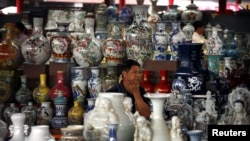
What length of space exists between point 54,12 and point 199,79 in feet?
11.1

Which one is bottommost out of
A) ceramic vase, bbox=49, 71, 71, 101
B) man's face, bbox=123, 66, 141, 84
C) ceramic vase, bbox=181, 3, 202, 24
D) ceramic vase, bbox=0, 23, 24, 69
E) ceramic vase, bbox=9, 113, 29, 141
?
ceramic vase, bbox=9, 113, 29, 141

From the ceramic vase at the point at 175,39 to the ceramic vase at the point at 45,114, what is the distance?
955 mm

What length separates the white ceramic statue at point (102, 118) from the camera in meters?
2.72

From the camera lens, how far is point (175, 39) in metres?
4.30

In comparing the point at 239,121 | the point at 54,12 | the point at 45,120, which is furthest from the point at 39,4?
the point at 239,121

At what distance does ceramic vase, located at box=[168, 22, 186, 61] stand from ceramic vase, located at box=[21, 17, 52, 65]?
0.90m

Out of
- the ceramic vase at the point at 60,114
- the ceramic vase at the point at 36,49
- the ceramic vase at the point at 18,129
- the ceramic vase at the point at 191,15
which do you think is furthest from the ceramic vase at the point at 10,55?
the ceramic vase at the point at 191,15

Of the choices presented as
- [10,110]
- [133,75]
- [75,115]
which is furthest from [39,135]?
[10,110]

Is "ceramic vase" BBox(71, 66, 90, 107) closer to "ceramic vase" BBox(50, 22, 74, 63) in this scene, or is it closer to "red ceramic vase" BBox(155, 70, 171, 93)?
"ceramic vase" BBox(50, 22, 74, 63)

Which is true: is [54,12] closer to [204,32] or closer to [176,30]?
[204,32]

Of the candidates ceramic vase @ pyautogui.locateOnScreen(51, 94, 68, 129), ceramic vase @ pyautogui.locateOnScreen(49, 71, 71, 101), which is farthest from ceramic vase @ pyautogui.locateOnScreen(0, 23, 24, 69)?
ceramic vase @ pyautogui.locateOnScreen(51, 94, 68, 129)

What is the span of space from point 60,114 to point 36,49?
1.75 feet

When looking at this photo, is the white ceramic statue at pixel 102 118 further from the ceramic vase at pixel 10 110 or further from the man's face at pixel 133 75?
the ceramic vase at pixel 10 110

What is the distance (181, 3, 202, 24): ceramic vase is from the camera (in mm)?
6286
